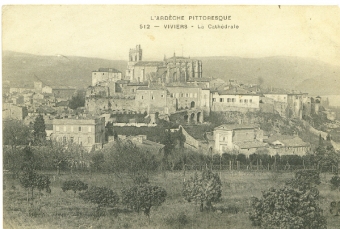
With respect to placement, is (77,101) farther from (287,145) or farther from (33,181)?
(287,145)

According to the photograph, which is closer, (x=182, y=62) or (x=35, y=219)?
Result: (x=35, y=219)

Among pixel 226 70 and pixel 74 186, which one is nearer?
pixel 74 186

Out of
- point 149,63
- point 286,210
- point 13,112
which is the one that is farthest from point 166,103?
point 286,210

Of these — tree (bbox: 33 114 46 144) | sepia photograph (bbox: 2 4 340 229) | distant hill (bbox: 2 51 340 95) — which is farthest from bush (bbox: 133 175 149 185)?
distant hill (bbox: 2 51 340 95)

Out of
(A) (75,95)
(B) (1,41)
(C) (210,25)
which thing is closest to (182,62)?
(C) (210,25)

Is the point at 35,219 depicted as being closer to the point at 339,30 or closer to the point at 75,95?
the point at 75,95

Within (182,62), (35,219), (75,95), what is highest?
(182,62)
